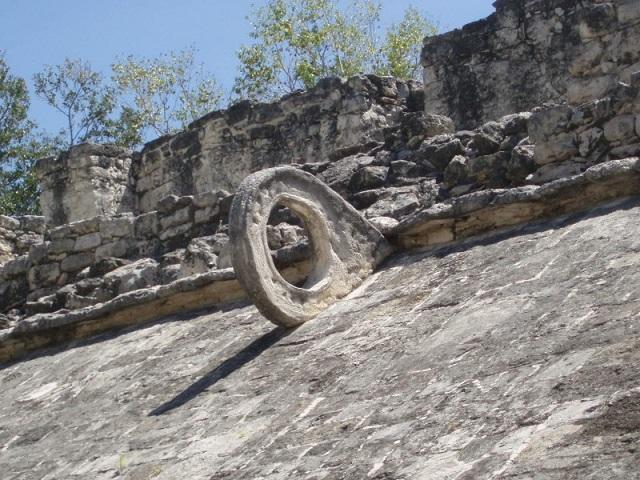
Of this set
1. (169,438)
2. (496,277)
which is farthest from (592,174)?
(169,438)

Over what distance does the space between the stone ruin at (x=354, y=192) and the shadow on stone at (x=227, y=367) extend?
3 centimetres

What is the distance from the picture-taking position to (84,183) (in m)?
12.8

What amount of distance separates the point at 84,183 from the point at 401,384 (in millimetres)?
8110

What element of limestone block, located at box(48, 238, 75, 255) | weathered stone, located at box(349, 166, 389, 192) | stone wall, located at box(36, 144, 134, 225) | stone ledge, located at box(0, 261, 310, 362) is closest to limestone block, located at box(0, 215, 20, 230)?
stone wall, located at box(36, 144, 134, 225)

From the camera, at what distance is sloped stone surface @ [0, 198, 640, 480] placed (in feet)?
13.8

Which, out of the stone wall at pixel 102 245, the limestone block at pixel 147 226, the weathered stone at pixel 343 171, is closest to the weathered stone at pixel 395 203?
the weathered stone at pixel 343 171

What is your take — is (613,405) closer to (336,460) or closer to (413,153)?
(336,460)

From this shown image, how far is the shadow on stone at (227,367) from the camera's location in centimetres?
622

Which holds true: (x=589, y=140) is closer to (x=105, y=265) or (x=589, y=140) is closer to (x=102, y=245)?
(x=105, y=265)

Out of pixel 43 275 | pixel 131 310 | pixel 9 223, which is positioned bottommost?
pixel 131 310

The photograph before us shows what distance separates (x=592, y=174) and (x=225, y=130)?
234 inches

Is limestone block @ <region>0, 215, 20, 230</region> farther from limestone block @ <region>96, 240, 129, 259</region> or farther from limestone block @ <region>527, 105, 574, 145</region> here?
limestone block @ <region>527, 105, 574, 145</region>

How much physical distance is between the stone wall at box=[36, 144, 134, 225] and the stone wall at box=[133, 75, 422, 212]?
355 mm

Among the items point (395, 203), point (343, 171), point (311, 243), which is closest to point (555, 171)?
point (395, 203)
